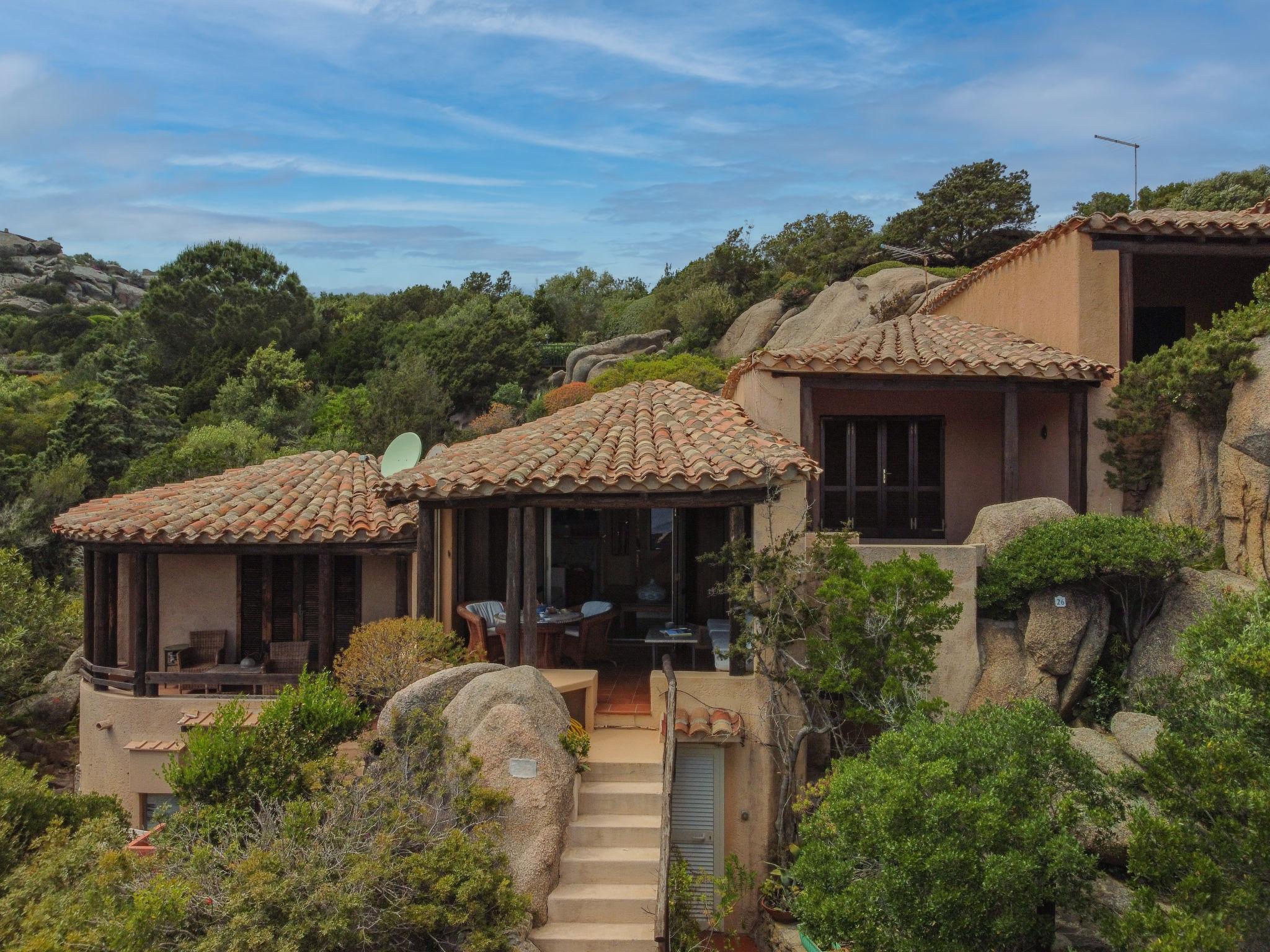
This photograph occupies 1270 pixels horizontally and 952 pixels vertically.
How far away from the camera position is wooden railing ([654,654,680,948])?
25.2 feet

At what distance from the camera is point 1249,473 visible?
11742 mm

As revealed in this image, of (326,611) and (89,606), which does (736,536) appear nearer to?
(326,611)

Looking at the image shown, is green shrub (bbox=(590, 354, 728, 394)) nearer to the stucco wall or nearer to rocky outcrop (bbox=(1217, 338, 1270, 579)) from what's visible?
the stucco wall

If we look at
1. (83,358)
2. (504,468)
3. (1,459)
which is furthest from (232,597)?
(83,358)

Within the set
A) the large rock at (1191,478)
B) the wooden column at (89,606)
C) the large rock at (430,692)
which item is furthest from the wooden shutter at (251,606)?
the large rock at (1191,478)

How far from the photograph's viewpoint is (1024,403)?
16125mm

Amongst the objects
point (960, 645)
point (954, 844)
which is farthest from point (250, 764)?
point (960, 645)

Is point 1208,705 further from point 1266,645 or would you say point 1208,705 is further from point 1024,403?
point 1024,403

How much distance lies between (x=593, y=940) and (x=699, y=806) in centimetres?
291

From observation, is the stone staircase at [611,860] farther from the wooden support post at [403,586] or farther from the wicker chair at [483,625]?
the wooden support post at [403,586]

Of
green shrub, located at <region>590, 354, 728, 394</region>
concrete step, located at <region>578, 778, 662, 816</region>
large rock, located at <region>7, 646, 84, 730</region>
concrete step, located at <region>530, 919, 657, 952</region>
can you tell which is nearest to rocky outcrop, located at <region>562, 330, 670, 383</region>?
green shrub, located at <region>590, 354, 728, 394</region>

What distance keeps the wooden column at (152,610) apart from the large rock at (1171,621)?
13.6 metres

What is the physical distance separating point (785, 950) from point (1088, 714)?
501 centimetres

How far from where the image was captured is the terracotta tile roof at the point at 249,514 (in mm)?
12945
